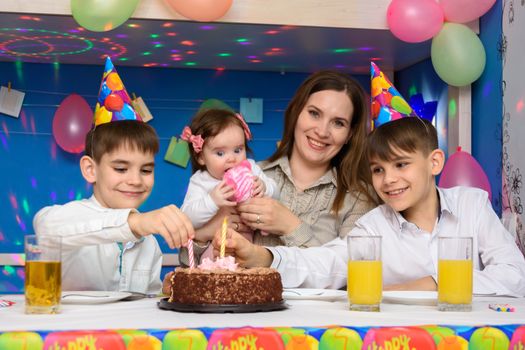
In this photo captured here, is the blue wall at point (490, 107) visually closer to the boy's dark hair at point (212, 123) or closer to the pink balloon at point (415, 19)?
the pink balloon at point (415, 19)

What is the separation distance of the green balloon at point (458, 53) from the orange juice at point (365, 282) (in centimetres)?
202

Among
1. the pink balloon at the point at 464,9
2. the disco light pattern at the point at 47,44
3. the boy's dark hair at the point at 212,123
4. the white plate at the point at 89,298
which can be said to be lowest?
the white plate at the point at 89,298

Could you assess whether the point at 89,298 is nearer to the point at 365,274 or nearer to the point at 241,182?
the point at 365,274

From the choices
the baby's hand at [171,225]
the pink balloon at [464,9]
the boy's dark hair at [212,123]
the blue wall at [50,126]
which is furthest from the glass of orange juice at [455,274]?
the blue wall at [50,126]

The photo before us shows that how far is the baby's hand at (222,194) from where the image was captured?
2.46m

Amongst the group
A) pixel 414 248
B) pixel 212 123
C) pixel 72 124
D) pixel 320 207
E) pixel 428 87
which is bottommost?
pixel 414 248

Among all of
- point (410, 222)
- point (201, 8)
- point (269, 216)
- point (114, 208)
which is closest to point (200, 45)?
point (201, 8)

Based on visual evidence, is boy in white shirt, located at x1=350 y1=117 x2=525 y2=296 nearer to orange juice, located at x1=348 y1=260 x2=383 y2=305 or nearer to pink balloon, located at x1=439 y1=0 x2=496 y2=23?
orange juice, located at x1=348 y1=260 x2=383 y2=305

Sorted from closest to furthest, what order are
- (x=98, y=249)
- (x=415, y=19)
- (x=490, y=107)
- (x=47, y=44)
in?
(x=98, y=249) → (x=415, y=19) → (x=490, y=107) → (x=47, y=44)

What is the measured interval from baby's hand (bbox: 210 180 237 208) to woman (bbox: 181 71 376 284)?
61 mm

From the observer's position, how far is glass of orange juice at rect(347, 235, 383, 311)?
149 centimetres

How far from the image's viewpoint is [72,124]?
4141mm

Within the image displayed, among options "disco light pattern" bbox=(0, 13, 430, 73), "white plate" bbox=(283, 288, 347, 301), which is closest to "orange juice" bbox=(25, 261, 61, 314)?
"white plate" bbox=(283, 288, 347, 301)

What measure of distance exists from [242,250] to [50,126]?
2.62m
